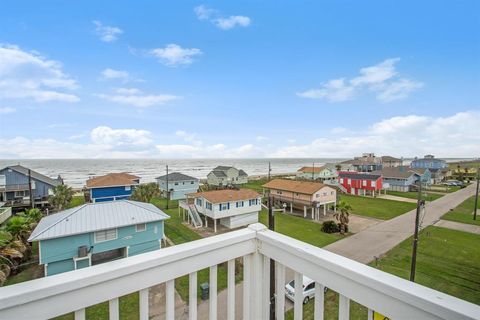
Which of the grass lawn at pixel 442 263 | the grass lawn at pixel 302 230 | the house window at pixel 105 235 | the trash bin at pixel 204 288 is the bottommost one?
the grass lawn at pixel 302 230

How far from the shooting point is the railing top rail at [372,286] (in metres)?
1.05

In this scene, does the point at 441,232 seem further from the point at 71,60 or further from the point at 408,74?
the point at 71,60

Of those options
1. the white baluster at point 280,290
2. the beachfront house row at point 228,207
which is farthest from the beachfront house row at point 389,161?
the white baluster at point 280,290

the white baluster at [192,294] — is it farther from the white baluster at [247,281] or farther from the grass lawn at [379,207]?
the grass lawn at [379,207]

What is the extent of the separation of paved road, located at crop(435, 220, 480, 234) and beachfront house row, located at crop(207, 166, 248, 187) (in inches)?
1175

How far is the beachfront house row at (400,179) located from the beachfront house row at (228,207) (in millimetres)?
29101

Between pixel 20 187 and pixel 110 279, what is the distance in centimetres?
3421

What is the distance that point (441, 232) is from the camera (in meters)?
18.5

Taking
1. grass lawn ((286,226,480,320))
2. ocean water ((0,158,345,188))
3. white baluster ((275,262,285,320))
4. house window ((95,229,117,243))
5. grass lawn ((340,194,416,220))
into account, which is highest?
white baluster ((275,262,285,320))

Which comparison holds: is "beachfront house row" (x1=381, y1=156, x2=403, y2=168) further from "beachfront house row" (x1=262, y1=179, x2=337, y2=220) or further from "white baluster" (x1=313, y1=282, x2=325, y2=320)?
"white baluster" (x1=313, y1=282, x2=325, y2=320)

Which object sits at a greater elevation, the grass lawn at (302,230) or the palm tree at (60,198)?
the palm tree at (60,198)

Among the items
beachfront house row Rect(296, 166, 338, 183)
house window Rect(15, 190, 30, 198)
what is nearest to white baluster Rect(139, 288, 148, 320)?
house window Rect(15, 190, 30, 198)

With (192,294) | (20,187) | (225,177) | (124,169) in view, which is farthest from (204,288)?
(124,169)

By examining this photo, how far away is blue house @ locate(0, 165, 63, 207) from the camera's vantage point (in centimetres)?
2534
